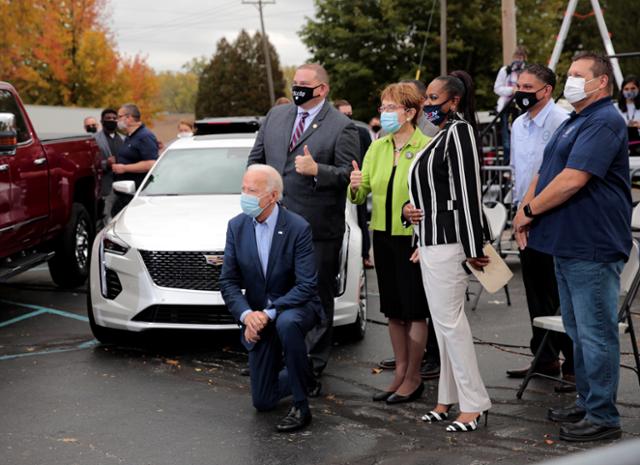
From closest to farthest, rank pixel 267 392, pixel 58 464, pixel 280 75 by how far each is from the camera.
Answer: pixel 58 464, pixel 267 392, pixel 280 75

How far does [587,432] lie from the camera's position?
4.92 m

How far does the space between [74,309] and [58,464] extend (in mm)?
4589

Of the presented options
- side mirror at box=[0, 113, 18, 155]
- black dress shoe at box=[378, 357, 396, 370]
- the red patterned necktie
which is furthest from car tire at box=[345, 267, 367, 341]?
side mirror at box=[0, 113, 18, 155]

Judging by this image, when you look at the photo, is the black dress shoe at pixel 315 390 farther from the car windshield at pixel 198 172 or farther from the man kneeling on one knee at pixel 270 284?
the car windshield at pixel 198 172

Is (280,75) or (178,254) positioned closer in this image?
(178,254)

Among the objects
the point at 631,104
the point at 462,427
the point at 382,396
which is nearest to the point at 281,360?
the point at 382,396

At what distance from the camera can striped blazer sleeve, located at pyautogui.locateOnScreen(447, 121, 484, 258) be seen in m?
5.11

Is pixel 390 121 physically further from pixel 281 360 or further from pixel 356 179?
pixel 281 360

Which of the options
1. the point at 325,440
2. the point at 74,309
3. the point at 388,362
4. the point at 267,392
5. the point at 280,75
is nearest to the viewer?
the point at 325,440

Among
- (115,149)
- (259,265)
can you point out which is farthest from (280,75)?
(259,265)

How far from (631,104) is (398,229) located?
295 inches

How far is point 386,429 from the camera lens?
17.3ft

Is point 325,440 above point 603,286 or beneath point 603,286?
beneath

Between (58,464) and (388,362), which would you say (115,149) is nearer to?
(388,362)
